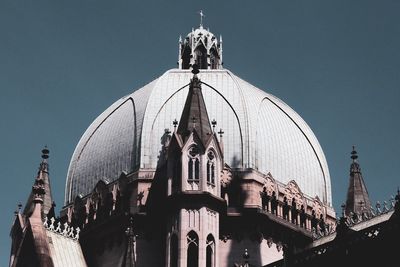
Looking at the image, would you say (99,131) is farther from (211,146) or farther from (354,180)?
(354,180)

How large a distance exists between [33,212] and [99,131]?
10808 mm

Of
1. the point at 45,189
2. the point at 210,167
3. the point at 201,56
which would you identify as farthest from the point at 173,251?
the point at 201,56

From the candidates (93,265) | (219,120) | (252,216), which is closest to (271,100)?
(219,120)

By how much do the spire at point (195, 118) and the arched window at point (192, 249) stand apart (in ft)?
17.8

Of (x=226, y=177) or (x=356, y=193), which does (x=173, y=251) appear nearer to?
(x=226, y=177)

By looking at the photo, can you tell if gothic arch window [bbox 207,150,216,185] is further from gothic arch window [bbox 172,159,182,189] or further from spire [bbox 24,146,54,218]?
spire [bbox 24,146,54,218]

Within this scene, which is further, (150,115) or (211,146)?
(150,115)

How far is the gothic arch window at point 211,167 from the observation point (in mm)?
52281

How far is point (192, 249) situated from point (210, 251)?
1.01m

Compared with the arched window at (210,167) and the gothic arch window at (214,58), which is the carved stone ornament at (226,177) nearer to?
the arched window at (210,167)

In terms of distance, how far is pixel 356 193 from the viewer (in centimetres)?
6178

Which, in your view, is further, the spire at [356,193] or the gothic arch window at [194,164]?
the spire at [356,193]

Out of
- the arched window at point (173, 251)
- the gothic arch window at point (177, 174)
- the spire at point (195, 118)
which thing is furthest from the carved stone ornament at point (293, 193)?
the arched window at point (173, 251)

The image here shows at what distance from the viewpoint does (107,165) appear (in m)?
60.2
